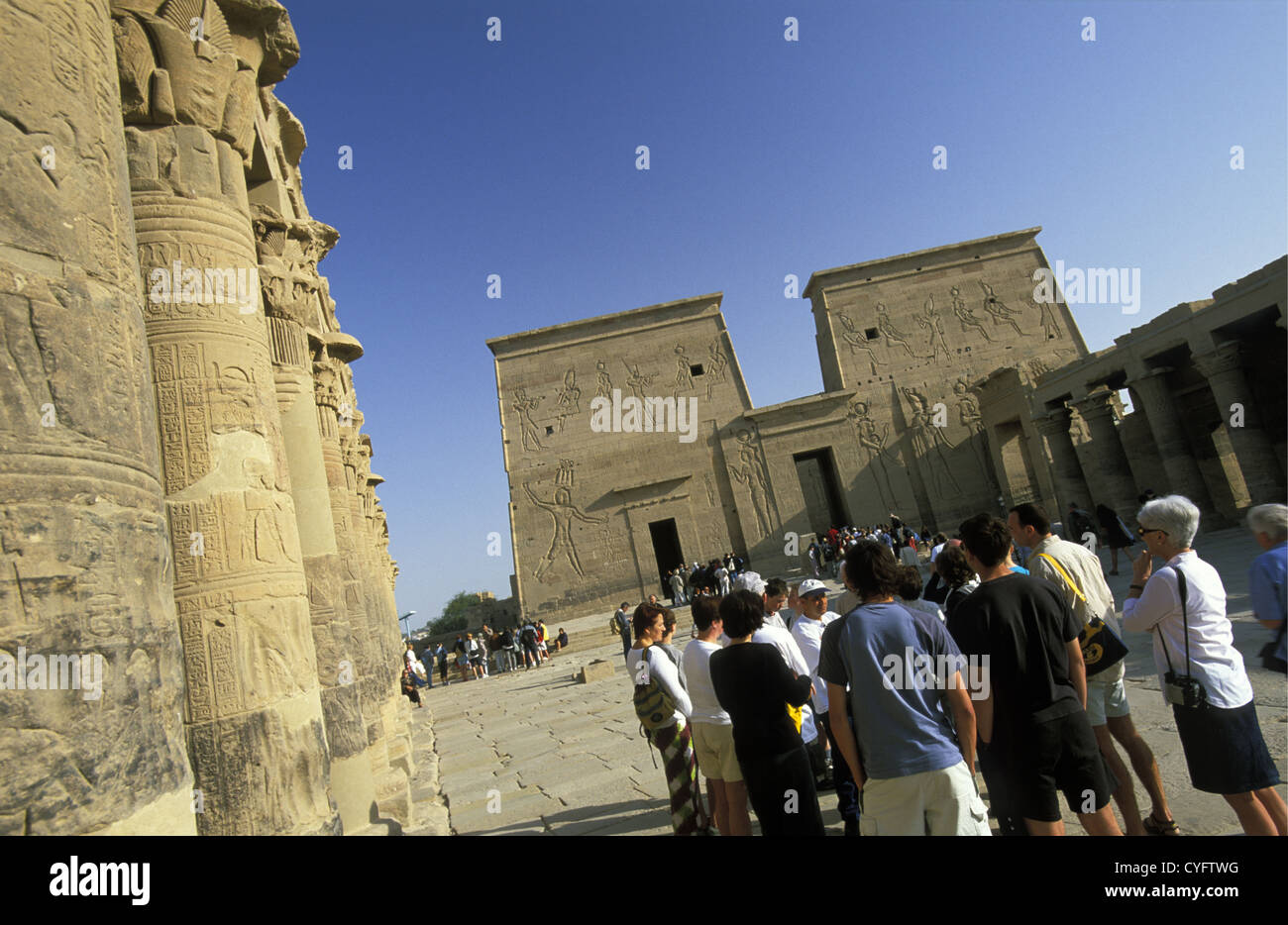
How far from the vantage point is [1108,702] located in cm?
312

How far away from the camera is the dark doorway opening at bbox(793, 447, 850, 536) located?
24.5 meters

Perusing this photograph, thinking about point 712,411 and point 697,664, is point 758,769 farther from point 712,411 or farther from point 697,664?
point 712,411

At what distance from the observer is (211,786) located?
10.8ft

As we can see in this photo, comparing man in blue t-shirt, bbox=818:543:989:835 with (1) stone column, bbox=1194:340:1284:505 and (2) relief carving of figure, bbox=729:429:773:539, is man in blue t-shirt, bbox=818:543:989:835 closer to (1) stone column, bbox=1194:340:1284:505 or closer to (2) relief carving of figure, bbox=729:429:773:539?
(1) stone column, bbox=1194:340:1284:505

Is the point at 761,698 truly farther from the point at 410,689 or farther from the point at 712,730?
the point at 410,689

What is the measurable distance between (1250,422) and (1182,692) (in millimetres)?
13593

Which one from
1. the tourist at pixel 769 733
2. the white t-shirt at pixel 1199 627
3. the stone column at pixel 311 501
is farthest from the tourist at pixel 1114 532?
the stone column at pixel 311 501

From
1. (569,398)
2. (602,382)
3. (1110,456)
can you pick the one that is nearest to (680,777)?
(1110,456)

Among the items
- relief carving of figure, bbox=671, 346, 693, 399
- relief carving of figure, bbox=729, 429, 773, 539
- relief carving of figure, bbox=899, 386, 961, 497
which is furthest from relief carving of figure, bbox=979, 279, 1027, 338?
relief carving of figure, bbox=671, 346, 693, 399

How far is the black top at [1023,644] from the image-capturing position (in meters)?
2.47

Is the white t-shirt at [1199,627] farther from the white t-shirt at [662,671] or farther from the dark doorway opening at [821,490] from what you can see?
the dark doorway opening at [821,490]

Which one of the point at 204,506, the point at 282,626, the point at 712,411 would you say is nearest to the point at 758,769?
the point at 282,626

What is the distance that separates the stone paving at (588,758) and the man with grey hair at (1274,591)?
0.98 meters

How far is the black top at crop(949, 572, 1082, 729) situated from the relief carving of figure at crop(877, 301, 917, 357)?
2282 centimetres
